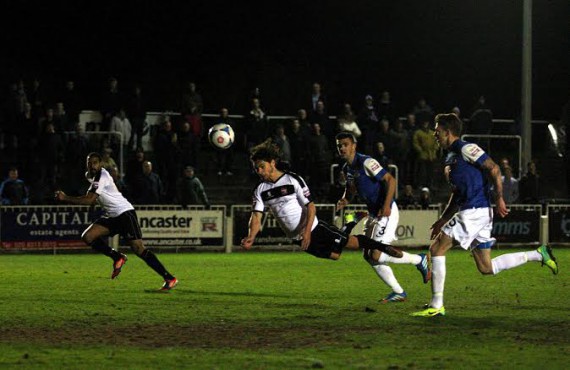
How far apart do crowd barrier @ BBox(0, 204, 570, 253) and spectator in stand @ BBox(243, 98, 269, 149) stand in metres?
2.96

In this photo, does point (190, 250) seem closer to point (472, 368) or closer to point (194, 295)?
point (194, 295)

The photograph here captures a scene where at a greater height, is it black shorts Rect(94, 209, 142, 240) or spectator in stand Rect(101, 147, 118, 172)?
spectator in stand Rect(101, 147, 118, 172)

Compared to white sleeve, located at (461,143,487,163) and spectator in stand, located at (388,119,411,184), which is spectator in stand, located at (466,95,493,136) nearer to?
spectator in stand, located at (388,119,411,184)

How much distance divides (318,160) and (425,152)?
2.98 metres

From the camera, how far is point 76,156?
1046 inches

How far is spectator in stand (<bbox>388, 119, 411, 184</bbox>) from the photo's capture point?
93.2 feet

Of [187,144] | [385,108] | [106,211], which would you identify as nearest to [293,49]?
[385,108]

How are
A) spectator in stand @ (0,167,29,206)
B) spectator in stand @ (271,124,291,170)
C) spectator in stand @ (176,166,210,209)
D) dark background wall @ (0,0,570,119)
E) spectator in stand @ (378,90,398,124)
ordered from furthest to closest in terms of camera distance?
1. dark background wall @ (0,0,570,119)
2. spectator in stand @ (378,90,398,124)
3. spectator in stand @ (271,124,291,170)
4. spectator in stand @ (176,166,210,209)
5. spectator in stand @ (0,167,29,206)

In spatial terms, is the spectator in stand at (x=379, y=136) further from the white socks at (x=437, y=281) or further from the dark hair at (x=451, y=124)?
the white socks at (x=437, y=281)

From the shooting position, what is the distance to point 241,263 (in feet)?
72.5

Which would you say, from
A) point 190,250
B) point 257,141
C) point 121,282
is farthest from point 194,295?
point 257,141

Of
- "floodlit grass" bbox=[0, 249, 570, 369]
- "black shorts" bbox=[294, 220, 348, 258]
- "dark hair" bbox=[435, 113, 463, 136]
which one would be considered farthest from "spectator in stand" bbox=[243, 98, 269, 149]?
"dark hair" bbox=[435, 113, 463, 136]

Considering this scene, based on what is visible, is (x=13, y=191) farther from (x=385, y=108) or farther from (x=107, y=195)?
(x=385, y=108)

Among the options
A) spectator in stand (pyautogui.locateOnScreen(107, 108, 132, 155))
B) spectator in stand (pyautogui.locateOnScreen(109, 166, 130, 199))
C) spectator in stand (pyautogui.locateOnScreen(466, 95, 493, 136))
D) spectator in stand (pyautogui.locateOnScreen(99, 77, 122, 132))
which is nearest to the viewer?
spectator in stand (pyautogui.locateOnScreen(109, 166, 130, 199))
